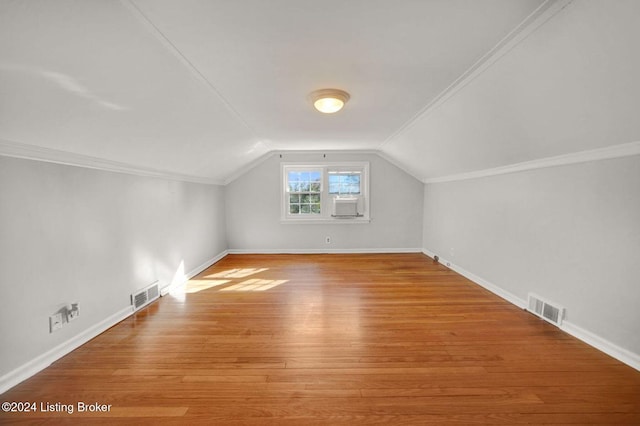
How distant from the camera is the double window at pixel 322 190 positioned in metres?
5.62

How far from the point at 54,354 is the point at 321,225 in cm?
430

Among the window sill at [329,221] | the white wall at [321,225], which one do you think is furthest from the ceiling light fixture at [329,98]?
the window sill at [329,221]

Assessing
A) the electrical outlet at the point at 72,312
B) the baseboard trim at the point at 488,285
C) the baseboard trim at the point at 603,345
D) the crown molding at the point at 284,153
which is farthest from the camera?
the crown molding at the point at 284,153

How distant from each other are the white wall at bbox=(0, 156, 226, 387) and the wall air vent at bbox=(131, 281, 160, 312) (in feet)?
0.23

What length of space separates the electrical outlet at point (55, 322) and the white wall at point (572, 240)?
13.9ft

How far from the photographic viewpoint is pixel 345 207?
558 cm

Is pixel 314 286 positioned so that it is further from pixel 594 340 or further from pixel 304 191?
pixel 594 340

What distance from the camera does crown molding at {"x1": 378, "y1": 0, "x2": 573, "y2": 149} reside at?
1.36m

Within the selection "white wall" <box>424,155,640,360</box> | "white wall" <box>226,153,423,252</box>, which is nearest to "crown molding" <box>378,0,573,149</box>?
"white wall" <box>424,155,640,360</box>

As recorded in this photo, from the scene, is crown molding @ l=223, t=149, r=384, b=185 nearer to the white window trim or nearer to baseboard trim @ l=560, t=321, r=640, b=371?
the white window trim

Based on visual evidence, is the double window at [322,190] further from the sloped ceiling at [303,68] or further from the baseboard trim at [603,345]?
the baseboard trim at [603,345]

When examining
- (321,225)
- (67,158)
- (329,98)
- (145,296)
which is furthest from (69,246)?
(321,225)

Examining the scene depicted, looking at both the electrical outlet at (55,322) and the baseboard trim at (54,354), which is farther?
the electrical outlet at (55,322)

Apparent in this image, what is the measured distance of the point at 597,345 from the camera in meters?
2.11
